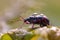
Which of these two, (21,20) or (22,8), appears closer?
(21,20)

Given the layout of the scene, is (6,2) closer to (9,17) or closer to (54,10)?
(9,17)

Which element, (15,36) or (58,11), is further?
(58,11)

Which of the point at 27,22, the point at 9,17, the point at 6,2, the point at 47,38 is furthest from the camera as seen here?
the point at 6,2

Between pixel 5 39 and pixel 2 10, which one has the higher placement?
pixel 2 10

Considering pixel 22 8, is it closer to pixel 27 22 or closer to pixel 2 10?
pixel 2 10

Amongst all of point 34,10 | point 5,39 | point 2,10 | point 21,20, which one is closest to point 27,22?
point 21,20

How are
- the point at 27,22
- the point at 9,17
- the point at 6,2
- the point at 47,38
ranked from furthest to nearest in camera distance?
the point at 6,2 → the point at 9,17 → the point at 27,22 → the point at 47,38

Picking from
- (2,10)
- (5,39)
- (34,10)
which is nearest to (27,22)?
(5,39)

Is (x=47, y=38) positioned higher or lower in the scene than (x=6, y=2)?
lower
